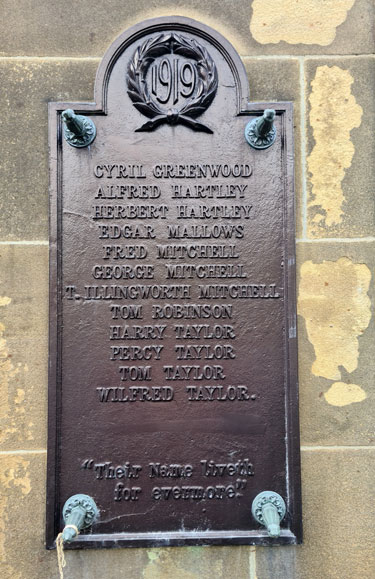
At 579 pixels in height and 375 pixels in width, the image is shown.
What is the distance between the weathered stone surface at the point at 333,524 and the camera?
9.37 ft

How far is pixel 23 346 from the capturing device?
2.93 m

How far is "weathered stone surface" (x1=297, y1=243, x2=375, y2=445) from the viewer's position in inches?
116

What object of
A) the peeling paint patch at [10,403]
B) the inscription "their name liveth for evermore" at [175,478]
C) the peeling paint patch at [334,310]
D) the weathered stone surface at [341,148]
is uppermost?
the weathered stone surface at [341,148]

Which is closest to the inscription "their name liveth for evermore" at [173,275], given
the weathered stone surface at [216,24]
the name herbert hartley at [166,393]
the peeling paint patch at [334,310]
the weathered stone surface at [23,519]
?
the name herbert hartley at [166,393]

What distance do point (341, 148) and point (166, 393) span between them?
79.0 inches

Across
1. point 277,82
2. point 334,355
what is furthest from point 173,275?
point 277,82

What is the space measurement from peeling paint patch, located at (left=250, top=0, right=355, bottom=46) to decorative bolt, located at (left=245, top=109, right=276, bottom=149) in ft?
2.11

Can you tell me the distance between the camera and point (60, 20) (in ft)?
9.95

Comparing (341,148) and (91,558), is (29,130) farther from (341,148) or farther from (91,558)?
(91,558)

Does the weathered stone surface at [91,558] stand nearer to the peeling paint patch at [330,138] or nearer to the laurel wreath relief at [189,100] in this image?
the peeling paint patch at [330,138]

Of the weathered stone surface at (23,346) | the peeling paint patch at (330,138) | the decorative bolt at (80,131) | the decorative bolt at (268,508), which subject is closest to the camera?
the decorative bolt at (268,508)

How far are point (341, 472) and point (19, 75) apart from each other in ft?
11.1

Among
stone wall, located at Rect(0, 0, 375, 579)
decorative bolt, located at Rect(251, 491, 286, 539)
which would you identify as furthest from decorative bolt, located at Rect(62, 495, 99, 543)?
decorative bolt, located at Rect(251, 491, 286, 539)

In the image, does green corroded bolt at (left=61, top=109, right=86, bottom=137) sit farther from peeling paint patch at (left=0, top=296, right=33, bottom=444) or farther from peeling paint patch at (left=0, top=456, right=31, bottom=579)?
peeling paint patch at (left=0, top=456, right=31, bottom=579)
